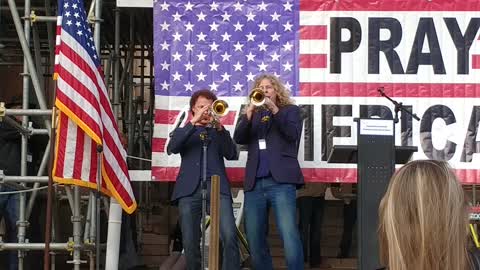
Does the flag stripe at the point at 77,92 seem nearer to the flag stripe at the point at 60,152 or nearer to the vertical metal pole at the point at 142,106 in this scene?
the flag stripe at the point at 60,152

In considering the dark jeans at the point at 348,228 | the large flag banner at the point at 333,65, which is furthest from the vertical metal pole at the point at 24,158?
the dark jeans at the point at 348,228

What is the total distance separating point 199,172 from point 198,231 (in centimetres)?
41

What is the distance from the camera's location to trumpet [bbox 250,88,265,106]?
18.9 feet

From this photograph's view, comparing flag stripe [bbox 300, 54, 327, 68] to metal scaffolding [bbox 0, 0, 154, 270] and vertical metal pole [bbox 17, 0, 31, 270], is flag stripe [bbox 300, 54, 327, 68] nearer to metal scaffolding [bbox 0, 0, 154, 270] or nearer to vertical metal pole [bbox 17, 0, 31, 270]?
metal scaffolding [bbox 0, 0, 154, 270]

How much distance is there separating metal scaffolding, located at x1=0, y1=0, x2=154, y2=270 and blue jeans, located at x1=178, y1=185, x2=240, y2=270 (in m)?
0.69

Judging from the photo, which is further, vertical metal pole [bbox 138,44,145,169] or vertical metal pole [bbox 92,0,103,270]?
vertical metal pole [bbox 138,44,145,169]

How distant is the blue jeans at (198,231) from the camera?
575 cm

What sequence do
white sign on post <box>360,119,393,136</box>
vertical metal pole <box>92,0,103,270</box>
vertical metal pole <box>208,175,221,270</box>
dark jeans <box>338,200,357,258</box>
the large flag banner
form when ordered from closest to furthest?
vertical metal pole <box>208,175,221,270</box>
white sign on post <box>360,119,393,136</box>
vertical metal pole <box>92,0,103,270</box>
the large flag banner
dark jeans <box>338,200,357,258</box>

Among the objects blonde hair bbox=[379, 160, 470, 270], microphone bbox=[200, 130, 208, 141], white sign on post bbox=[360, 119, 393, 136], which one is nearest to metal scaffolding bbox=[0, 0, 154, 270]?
microphone bbox=[200, 130, 208, 141]

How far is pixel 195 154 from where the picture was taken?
5953 mm

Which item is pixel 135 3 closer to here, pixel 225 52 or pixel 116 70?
pixel 225 52

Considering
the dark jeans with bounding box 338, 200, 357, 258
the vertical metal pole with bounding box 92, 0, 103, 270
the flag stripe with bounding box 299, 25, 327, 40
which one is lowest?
the dark jeans with bounding box 338, 200, 357, 258

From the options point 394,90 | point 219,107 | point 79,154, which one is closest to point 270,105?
point 219,107

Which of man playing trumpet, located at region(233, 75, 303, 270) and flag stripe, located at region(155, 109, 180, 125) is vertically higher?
flag stripe, located at region(155, 109, 180, 125)
